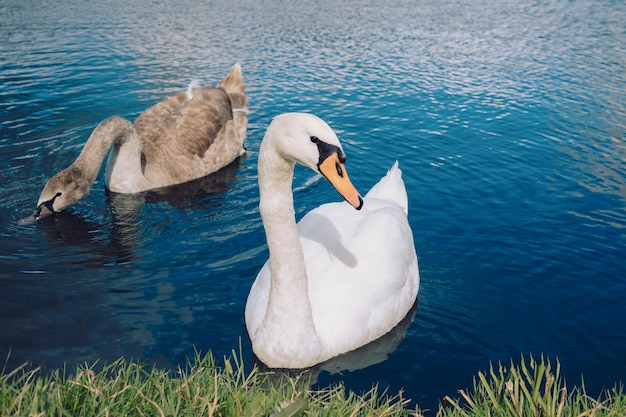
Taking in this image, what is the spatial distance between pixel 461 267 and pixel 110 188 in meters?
5.26

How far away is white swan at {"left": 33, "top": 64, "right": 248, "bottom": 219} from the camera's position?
8609mm

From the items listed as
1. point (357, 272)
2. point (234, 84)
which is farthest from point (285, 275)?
point (234, 84)

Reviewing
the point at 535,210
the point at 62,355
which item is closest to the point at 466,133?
the point at 535,210

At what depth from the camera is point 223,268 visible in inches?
285

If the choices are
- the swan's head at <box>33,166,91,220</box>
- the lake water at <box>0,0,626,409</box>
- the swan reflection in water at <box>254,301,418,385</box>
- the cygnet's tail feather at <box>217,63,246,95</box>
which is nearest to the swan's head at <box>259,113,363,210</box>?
the swan reflection in water at <box>254,301,418,385</box>

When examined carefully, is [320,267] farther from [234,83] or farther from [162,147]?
[234,83]

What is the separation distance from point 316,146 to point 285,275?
1.16 meters

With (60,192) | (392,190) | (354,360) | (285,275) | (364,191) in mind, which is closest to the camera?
(285,275)

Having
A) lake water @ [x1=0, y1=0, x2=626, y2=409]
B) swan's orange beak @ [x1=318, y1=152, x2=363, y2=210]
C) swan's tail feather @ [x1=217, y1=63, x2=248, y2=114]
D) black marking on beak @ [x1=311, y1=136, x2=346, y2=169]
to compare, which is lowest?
lake water @ [x1=0, y1=0, x2=626, y2=409]

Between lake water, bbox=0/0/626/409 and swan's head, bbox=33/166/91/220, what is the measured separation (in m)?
0.19

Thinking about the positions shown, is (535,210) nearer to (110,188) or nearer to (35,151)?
(110,188)

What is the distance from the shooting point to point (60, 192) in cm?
839

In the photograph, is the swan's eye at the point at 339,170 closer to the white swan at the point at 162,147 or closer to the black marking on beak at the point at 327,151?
the black marking on beak at the point at 327,151

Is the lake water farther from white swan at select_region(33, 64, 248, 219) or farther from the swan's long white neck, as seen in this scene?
the swan's long white neck
